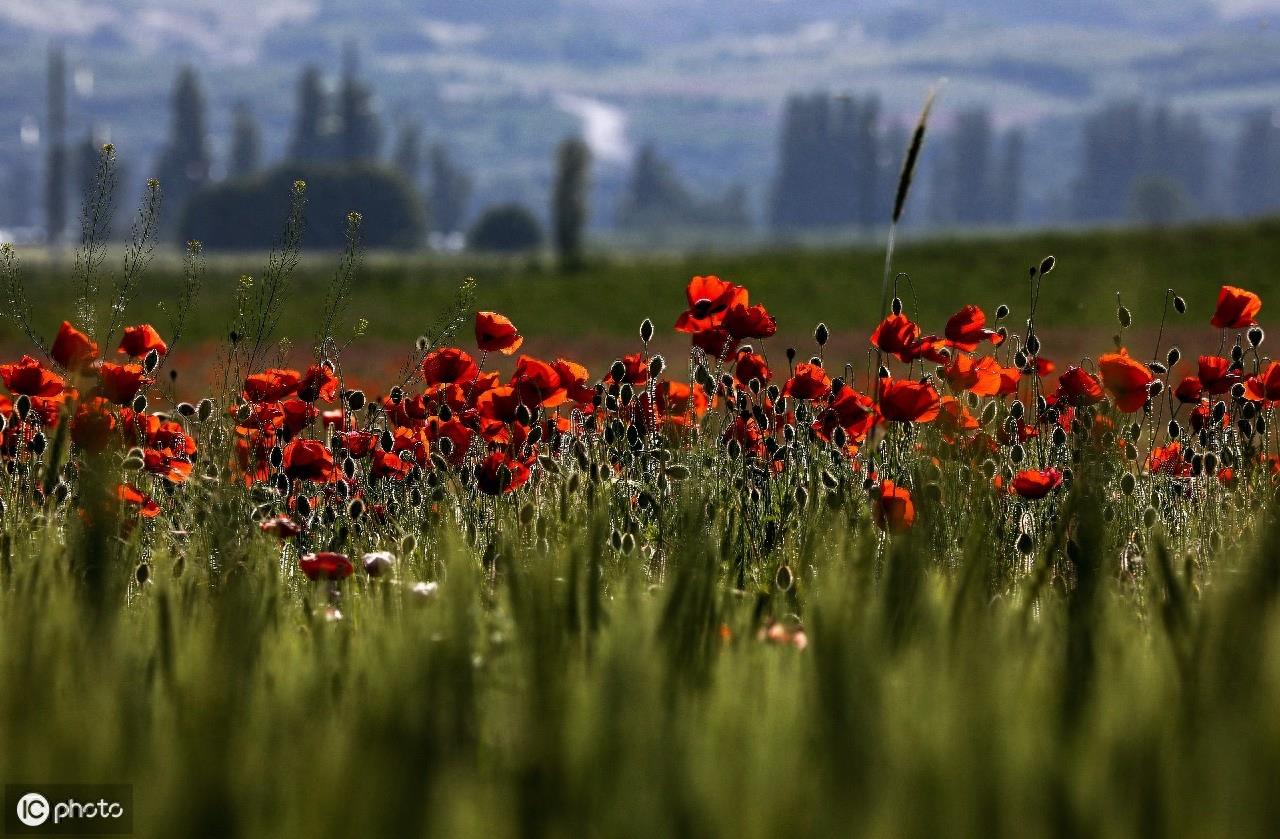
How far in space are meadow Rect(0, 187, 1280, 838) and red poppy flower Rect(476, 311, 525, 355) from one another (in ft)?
0.04

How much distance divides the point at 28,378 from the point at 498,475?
1.14 meters

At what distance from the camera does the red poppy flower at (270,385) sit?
3.05 meters

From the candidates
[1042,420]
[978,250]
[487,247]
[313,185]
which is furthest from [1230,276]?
[313,185]

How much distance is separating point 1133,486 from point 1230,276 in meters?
29.1

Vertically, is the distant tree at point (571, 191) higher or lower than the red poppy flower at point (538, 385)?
higher

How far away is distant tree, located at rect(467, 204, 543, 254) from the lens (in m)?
138

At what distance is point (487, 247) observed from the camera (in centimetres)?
13550

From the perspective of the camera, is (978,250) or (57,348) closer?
(57,348)

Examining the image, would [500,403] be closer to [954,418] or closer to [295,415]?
[295,415]

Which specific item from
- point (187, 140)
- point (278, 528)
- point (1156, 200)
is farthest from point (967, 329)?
point (187, 140)

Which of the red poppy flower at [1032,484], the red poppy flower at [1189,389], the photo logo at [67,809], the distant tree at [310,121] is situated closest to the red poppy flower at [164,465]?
the red poppy flower at [1032,484]

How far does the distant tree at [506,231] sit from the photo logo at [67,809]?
136 m

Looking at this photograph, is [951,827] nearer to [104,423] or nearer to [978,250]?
[104,423]

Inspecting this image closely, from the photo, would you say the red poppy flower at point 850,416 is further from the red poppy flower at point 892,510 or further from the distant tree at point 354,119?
the distant tree at point 354,119
